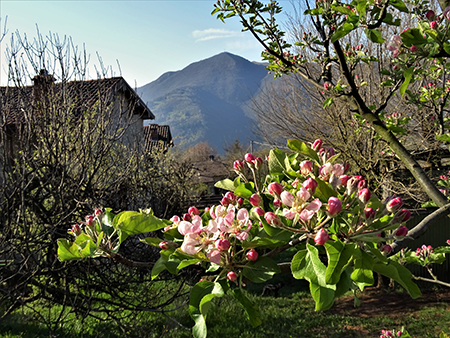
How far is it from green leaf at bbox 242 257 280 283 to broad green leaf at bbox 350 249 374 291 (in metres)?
0.19

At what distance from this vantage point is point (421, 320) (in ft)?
24.2

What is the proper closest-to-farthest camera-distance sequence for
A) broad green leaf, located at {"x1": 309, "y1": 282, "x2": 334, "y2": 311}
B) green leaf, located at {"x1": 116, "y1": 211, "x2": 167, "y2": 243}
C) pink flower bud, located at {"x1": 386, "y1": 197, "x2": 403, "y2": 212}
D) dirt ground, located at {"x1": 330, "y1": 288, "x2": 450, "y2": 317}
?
broad green leaf, located at {"x1": 309, "y1": 282, "x2": 334, "y2": 311} < pink flower bud, located at {"x1": 386, "y1": 197, "x2": 403, "y2": 212} < green leaf, located at {"x1": 116, "y1": 211, "x2": 167, "y2": 243} < dirt ground, located at {"x1": 330, "y1": 288, "x2": 450, "y2": 317}

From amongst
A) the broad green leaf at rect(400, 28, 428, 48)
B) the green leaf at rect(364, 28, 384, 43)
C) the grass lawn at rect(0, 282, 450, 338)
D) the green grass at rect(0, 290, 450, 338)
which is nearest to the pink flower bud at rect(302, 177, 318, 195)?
the broad green leaf at rect(400, 28, 428, 48)

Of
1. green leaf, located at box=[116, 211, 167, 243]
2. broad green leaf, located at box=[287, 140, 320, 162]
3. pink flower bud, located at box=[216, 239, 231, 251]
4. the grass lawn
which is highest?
broad green leaf, located at box=[287, 140, 320, 162]

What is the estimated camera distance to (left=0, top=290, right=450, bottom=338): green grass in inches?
204

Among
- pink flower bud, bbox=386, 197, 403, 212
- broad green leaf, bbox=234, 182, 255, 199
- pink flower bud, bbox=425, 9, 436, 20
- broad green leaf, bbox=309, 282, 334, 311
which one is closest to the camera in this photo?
broad green leaf, bbox=309, 282, 334, 311

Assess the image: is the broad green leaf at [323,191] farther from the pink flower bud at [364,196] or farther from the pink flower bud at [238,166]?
the pink flower bud at [238,166]

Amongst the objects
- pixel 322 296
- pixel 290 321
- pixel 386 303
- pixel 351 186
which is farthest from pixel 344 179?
pixel 386 303

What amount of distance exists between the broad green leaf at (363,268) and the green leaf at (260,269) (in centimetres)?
19

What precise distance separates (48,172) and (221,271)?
4.33 metres

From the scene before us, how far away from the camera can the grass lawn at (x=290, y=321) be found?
5248 mm

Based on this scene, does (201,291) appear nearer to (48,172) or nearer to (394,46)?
(394,46)

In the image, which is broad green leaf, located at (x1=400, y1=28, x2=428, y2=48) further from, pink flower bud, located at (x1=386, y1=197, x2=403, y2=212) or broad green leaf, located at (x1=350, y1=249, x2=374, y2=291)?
broad green leaf, located at (x1=350, y1=249, x2=374, y2=291)

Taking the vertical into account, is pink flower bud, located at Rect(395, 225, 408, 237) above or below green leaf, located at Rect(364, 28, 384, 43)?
below
